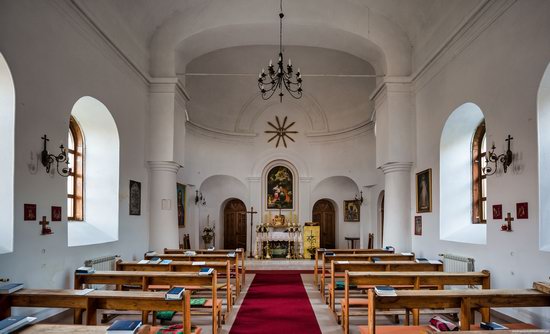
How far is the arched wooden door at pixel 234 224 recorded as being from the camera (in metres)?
18.6

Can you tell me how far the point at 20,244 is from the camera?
20.0ft

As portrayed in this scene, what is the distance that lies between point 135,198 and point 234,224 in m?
8.70

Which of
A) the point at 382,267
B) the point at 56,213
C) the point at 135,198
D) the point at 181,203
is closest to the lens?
the point at 56,213

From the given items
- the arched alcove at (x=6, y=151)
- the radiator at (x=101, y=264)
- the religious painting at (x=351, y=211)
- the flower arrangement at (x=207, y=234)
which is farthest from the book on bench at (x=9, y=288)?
the religious painting at (x=351, y=211)

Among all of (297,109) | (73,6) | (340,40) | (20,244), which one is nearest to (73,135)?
(73,6)

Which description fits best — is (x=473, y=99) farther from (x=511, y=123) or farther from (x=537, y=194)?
(x=537, y=194)

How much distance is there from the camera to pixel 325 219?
61.7 ft

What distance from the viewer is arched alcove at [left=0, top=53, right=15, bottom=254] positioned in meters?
5.94

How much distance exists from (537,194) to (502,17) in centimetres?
286

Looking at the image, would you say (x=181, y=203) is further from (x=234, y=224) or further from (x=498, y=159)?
(x=498, y=159)

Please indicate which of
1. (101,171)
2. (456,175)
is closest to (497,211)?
(456,175)

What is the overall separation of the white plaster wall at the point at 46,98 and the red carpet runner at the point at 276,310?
2.88 m

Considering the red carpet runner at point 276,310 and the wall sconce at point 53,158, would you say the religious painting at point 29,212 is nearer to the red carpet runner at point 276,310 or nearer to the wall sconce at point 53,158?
the wall sconce at point 53,158

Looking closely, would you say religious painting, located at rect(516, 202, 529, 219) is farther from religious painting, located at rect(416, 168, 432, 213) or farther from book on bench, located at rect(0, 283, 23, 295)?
book on bench, located at rect(0, 283, 23, 295)
